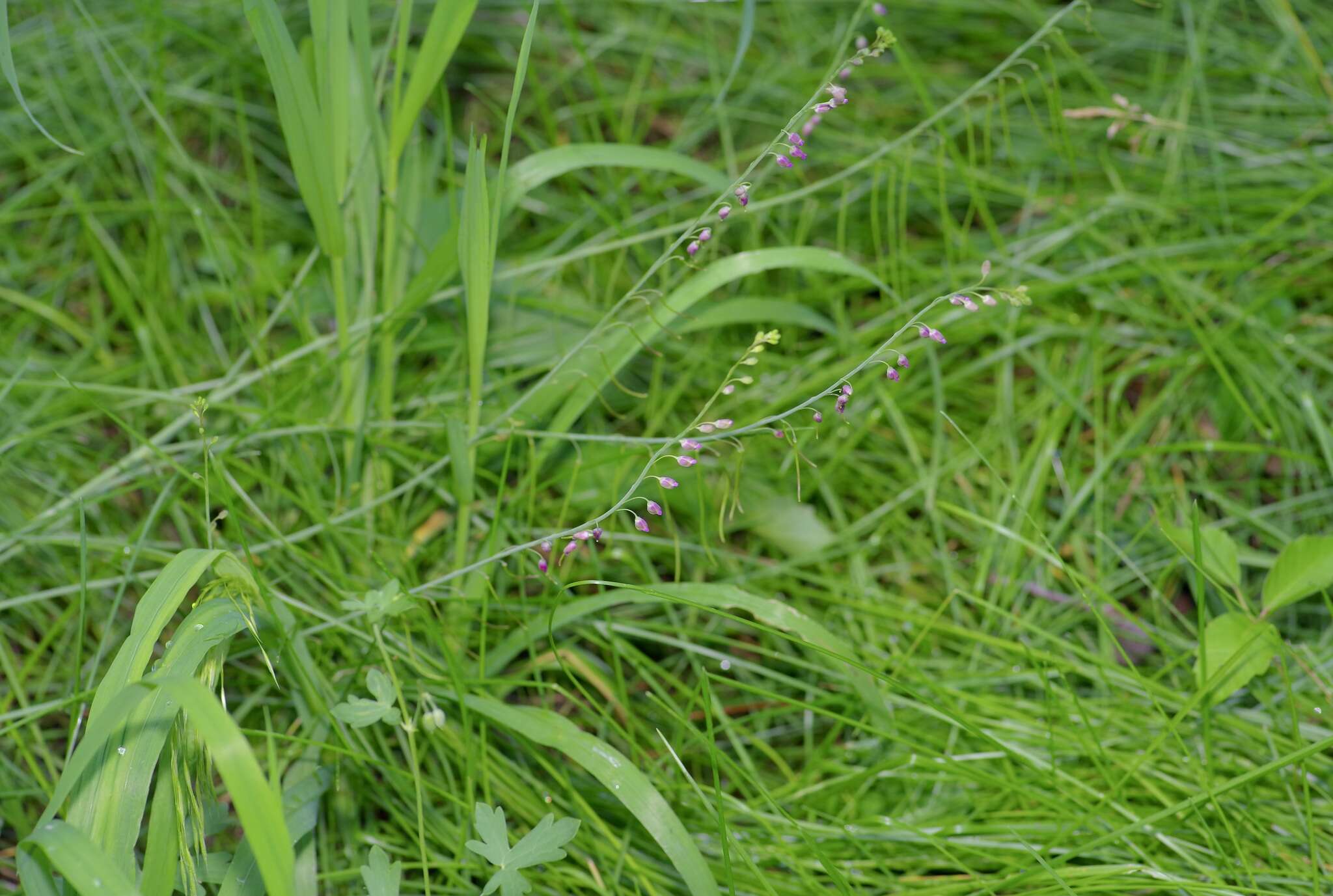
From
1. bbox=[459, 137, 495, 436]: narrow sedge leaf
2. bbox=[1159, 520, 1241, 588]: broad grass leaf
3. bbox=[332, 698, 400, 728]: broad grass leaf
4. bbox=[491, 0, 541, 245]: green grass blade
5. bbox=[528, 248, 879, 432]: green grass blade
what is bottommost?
bbox=[1159, 520, 1241, 588]: broad grass leaf

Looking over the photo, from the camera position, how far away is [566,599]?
1.45 m

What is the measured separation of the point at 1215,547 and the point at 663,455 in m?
0.82

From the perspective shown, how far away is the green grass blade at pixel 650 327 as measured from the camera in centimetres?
142

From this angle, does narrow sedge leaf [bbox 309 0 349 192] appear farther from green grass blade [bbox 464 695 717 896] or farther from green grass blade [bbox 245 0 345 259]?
green grass blade [bbox 464 695 717 896]

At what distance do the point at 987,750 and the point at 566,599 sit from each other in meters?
0.64

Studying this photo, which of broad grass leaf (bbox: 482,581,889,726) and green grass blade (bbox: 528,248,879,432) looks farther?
green grass blade (bbox: 528,248,879,432)

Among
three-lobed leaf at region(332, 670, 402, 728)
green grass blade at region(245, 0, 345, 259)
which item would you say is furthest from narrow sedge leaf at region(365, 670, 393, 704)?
green grass blade at region(245, 0, 345, 259)

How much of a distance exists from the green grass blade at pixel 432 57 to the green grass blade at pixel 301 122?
0.33 feet

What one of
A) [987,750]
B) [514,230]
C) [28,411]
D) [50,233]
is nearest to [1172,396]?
[987,750]

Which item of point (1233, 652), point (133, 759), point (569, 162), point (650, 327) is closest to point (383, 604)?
point (133, 759)

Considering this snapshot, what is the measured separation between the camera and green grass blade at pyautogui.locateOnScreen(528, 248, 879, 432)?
1420 mm

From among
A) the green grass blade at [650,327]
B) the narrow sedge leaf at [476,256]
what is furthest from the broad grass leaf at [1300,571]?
the narrow sedge leaf at [476,256]

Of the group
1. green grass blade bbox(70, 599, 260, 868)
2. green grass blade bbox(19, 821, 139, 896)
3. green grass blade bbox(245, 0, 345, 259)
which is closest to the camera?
green grass blade bbox(19, 821, 139, 896)

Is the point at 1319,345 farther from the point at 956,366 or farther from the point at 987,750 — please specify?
the point at 987,750
